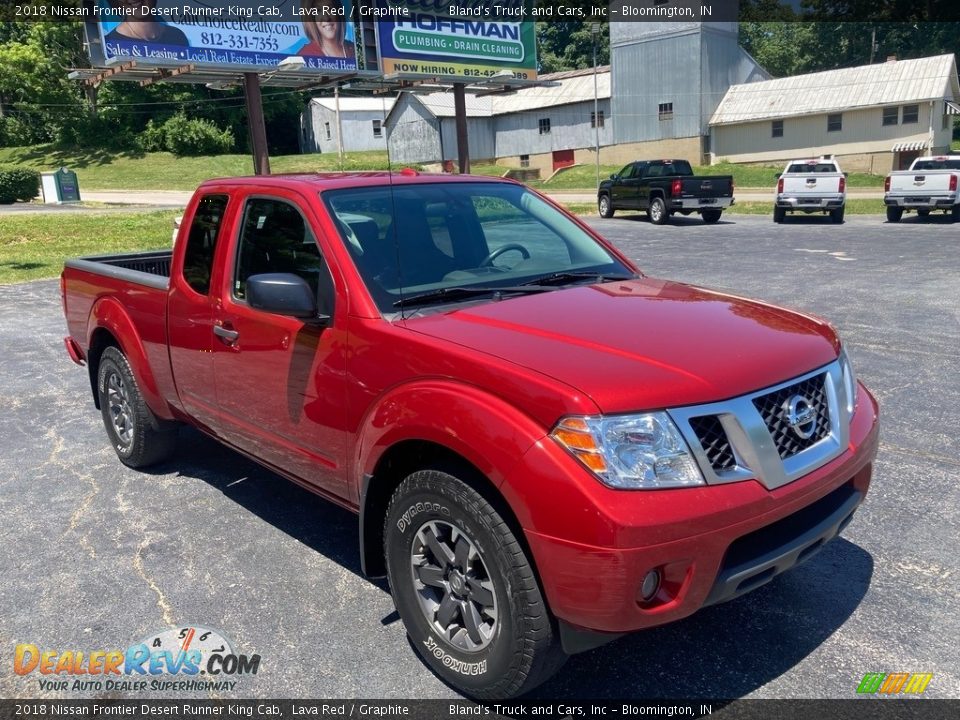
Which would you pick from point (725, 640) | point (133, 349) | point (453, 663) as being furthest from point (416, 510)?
point (133, 349)

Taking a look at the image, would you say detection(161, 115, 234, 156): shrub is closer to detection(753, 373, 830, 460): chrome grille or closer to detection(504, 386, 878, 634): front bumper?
detection(753, 373, 830, 460): chrome grille

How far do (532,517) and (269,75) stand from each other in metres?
21.9

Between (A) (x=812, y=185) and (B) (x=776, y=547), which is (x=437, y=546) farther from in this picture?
(A) (x=812, y=185)

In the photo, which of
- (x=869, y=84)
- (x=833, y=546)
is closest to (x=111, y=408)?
(x=833, y=546)

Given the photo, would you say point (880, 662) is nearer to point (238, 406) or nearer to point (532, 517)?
point (532, 517)

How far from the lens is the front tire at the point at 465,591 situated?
8.57 ft

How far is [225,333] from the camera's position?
400 centimetres

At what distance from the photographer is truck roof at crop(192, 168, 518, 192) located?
3.87 m

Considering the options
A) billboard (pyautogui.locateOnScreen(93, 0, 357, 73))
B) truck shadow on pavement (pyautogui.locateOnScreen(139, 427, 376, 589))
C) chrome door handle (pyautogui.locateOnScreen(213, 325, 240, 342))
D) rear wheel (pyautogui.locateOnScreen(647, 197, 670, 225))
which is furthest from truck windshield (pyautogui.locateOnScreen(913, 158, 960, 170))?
chrome door handle (pyautogui.locateOnScreen(213, 325, 240, 342))

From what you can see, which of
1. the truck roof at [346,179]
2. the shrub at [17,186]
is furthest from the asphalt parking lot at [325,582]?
the shrub at [17,186]

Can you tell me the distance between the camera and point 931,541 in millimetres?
3961

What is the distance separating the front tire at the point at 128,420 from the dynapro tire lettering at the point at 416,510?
2.64 metres

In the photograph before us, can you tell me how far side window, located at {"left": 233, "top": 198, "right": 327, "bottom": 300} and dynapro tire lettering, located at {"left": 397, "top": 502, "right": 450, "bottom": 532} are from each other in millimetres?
1129

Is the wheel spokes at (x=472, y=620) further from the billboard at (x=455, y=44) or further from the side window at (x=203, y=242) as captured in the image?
the billboard at (x=455, y=44)
